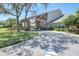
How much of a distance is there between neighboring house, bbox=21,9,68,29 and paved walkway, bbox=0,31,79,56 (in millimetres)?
207

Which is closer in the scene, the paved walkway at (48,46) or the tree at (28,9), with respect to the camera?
the paved walkway at (48,46)

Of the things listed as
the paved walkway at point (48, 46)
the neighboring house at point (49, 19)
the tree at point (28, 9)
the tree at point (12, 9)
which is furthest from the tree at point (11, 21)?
the paved walkway at point (48, 46)

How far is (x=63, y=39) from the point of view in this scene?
4.67 meters

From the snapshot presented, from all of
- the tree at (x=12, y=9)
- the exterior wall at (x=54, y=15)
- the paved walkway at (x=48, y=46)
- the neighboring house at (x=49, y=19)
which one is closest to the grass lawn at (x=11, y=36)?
the paved walkway at (x=48, y=46)

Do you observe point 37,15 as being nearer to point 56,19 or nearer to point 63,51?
point 56,19

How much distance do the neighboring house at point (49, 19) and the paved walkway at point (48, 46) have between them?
21 centimetres

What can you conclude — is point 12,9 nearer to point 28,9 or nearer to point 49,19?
point 28,9

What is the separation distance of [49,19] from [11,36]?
945 mm

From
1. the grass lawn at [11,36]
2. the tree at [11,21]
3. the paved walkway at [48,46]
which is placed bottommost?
the paved walkway at [48,46]

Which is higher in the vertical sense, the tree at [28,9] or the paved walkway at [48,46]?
the tree at [28,9]

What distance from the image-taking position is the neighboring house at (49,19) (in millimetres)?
4680

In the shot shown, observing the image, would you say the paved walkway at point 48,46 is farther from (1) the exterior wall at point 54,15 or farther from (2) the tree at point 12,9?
(2) the tree at point 12,9

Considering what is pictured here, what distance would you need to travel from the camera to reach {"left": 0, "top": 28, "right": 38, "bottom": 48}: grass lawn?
15.2 feet

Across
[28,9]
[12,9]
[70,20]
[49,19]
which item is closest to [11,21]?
[12,9]
